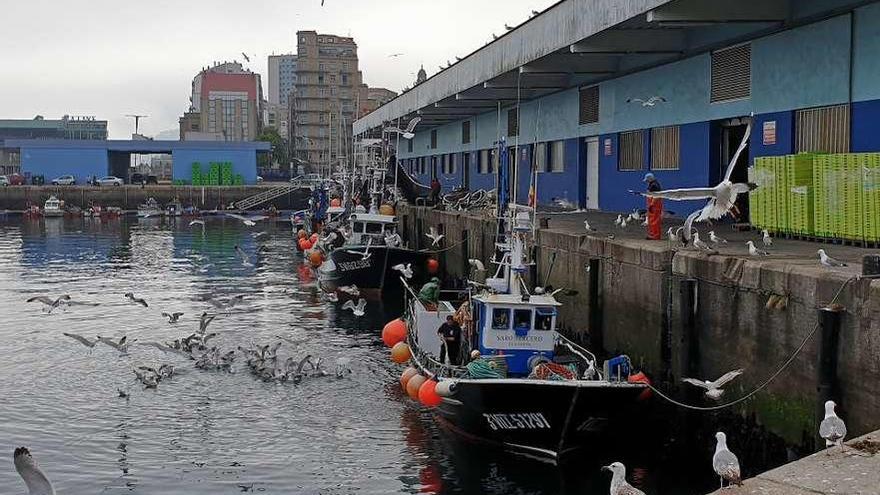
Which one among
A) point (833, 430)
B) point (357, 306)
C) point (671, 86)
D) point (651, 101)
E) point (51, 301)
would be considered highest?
point (671, 86)

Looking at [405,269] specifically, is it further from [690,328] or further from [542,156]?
[690,328]

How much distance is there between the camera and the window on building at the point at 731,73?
2352 cm

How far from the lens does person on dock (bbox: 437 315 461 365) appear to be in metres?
18.5

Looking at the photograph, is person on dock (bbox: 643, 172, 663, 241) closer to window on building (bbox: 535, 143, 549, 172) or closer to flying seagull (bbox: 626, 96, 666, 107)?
flying seagull (bbox: 626, 96, 666, 107)

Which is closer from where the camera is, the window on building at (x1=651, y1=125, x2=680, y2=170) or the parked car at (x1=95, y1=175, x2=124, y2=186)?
the window on building at (x1=651, y1=125, x2=680, y2=170)

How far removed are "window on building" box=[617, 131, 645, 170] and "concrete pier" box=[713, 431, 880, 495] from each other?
66.2 feet

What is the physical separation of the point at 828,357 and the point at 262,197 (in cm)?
7862

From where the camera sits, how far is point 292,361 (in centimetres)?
2214

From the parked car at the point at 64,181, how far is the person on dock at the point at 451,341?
7892 centimetres

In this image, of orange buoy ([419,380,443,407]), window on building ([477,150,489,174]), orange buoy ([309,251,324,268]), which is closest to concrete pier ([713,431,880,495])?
orange buoy ([419,380,443,407])

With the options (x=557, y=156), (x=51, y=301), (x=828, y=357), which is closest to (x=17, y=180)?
(x=557, y=156)

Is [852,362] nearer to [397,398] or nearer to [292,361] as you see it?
[397,398]

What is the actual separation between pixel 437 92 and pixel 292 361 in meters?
22.7

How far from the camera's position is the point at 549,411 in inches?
607
